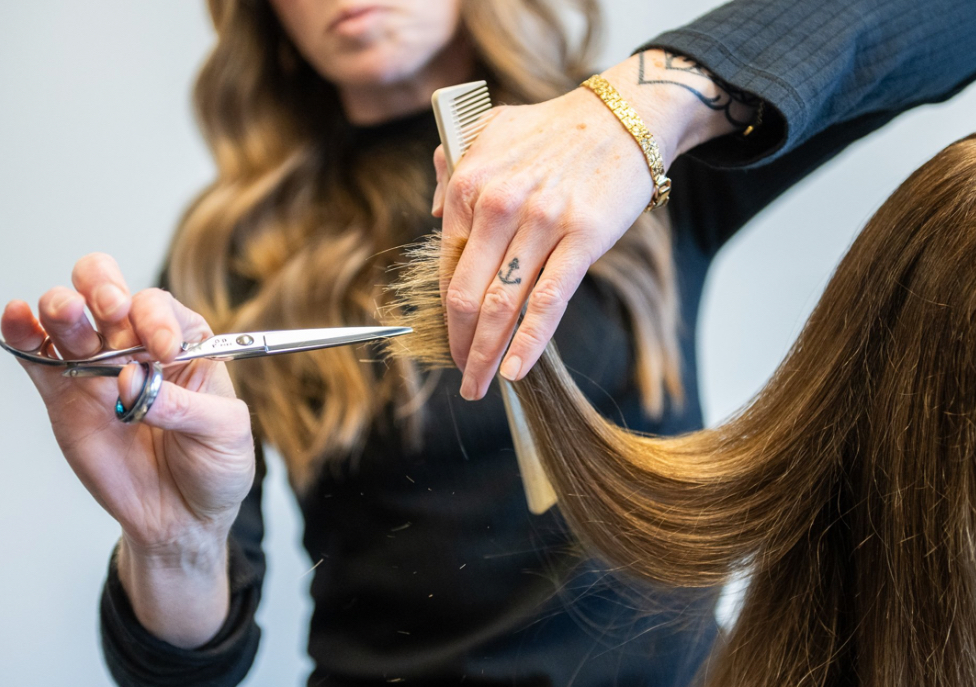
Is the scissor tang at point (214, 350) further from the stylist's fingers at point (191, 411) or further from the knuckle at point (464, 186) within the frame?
the knuckle at point (464, 186)

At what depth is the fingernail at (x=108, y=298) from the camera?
1.47 feet

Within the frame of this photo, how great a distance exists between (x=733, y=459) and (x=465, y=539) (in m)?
0.29

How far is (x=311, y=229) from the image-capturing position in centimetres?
93

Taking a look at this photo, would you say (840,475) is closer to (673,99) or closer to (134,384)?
(673,99)

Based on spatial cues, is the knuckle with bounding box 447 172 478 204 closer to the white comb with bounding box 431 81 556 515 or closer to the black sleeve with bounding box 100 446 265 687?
the white comb with bounding box 431 81 556 515

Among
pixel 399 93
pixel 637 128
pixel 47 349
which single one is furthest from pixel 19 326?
pixel 399 93

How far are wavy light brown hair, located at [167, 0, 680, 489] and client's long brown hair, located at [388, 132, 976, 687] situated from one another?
254 millimetres

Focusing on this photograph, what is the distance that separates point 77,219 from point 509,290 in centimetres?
56

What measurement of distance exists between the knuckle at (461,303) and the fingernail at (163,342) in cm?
18

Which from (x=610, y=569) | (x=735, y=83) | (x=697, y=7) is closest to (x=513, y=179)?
(x=735, y=83)

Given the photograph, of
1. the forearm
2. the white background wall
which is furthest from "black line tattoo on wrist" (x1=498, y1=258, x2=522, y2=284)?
the white background wall

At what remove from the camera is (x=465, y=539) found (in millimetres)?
773

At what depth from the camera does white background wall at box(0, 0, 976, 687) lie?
75cm

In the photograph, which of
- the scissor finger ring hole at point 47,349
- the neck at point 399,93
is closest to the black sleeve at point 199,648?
the scissor finger ring hole at point 47,349
